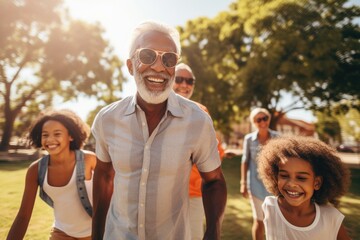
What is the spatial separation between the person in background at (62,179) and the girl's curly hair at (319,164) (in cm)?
199

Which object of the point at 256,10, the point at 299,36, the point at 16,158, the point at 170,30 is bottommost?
the point at 16,158

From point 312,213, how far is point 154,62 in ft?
6.52

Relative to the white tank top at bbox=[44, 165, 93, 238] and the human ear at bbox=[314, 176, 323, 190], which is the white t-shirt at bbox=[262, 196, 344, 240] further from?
the white tank top at bbox=[44, 165, 93, 238]

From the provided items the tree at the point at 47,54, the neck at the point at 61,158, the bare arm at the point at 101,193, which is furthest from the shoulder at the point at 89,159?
the tree at the point at 47,54

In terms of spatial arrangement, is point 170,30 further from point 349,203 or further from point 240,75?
point 240,75

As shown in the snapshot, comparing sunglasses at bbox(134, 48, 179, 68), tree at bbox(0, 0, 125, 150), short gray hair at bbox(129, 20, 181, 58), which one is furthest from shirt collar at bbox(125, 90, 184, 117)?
tree at bbox(0, 0, 125, 150)

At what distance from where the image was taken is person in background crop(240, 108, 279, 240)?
4.80 m

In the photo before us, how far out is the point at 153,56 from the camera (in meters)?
2.14

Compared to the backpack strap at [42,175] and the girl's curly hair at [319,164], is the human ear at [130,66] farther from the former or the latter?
the girl's curly hair at [319,164]

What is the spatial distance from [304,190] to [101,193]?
1.81 metres

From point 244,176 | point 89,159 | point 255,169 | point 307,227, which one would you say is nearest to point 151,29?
point 89,159

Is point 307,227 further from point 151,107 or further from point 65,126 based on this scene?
point 65,126

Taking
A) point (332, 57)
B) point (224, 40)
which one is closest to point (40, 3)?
point (224, 40)

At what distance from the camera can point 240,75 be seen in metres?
18.9
